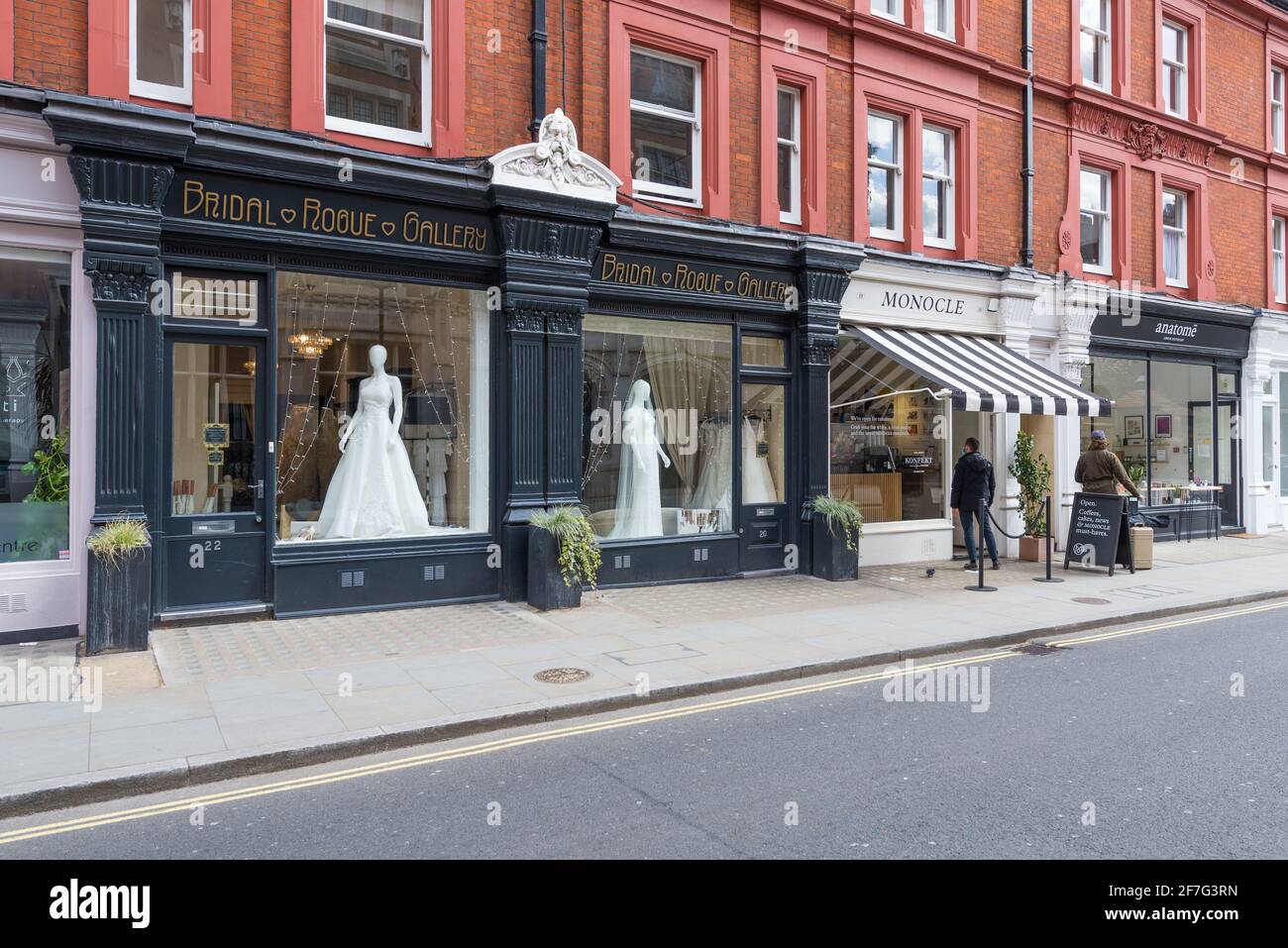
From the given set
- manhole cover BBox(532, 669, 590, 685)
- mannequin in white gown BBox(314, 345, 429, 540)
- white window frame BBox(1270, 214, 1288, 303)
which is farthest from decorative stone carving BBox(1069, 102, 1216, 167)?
manhole cover BBox(532, 669, 590, 685)

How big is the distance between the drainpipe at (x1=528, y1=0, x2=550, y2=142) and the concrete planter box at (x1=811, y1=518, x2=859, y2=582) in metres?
6.23

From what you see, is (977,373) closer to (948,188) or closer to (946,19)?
(948,188)

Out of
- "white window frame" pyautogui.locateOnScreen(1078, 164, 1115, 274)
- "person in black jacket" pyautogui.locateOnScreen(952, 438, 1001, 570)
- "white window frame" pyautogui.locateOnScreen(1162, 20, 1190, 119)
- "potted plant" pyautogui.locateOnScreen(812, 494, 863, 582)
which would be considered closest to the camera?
"potted plant" pyautogui.locateOnScreen(812, 494, 863, 582)

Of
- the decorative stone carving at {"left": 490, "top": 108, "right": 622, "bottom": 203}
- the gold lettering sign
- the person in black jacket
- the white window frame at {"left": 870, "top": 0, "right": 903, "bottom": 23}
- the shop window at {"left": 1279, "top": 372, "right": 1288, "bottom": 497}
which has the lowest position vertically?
the person in black jacket

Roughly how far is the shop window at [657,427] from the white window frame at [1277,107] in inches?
619

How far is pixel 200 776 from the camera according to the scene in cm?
533

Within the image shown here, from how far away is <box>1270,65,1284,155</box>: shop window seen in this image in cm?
2012

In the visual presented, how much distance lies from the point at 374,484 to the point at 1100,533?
10275 mm

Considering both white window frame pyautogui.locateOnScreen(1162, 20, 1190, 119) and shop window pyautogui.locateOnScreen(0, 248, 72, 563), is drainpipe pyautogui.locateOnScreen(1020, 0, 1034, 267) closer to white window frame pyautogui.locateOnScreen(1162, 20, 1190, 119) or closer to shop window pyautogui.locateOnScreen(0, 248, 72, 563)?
white window frame pyautogui.locateOnScreen(1162, 20, 1190, 119)

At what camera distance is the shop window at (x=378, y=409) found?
32.2 feet

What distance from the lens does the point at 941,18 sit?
48.9ft

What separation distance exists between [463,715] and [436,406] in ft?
17.2

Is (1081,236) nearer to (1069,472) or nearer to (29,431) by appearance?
(1069,472)

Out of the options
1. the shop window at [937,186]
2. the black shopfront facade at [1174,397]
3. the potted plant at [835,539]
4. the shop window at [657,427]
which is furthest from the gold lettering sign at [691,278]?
the black shopfront facade at [1174,397]
